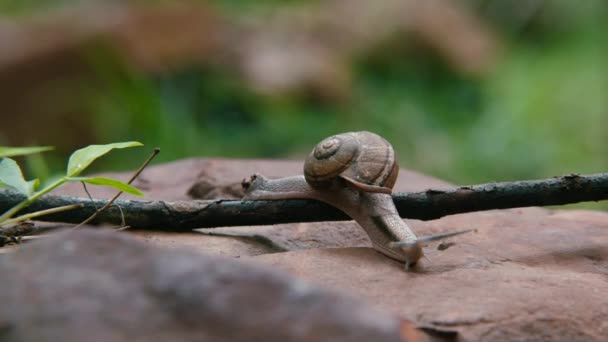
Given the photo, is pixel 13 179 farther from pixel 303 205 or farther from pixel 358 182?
pixel 358 182

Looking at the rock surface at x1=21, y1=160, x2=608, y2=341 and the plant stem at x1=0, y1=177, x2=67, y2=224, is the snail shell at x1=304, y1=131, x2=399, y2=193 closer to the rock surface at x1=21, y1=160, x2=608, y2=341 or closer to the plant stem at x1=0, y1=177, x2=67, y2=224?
the rock surface at x1=21, y1=160, x2=608, y2=341

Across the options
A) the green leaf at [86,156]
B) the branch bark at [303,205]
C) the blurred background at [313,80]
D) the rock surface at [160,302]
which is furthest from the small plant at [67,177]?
the blurred background at [313,80]

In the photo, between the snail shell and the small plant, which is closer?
the small plant

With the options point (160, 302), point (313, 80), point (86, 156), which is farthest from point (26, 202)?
point (313, 80)

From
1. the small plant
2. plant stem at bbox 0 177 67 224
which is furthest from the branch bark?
plant stem at bbox 0 177 67 224

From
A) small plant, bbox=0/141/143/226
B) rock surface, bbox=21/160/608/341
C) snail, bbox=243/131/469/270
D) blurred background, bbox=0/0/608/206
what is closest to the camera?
rock surface, bbox=21/160/608/341
